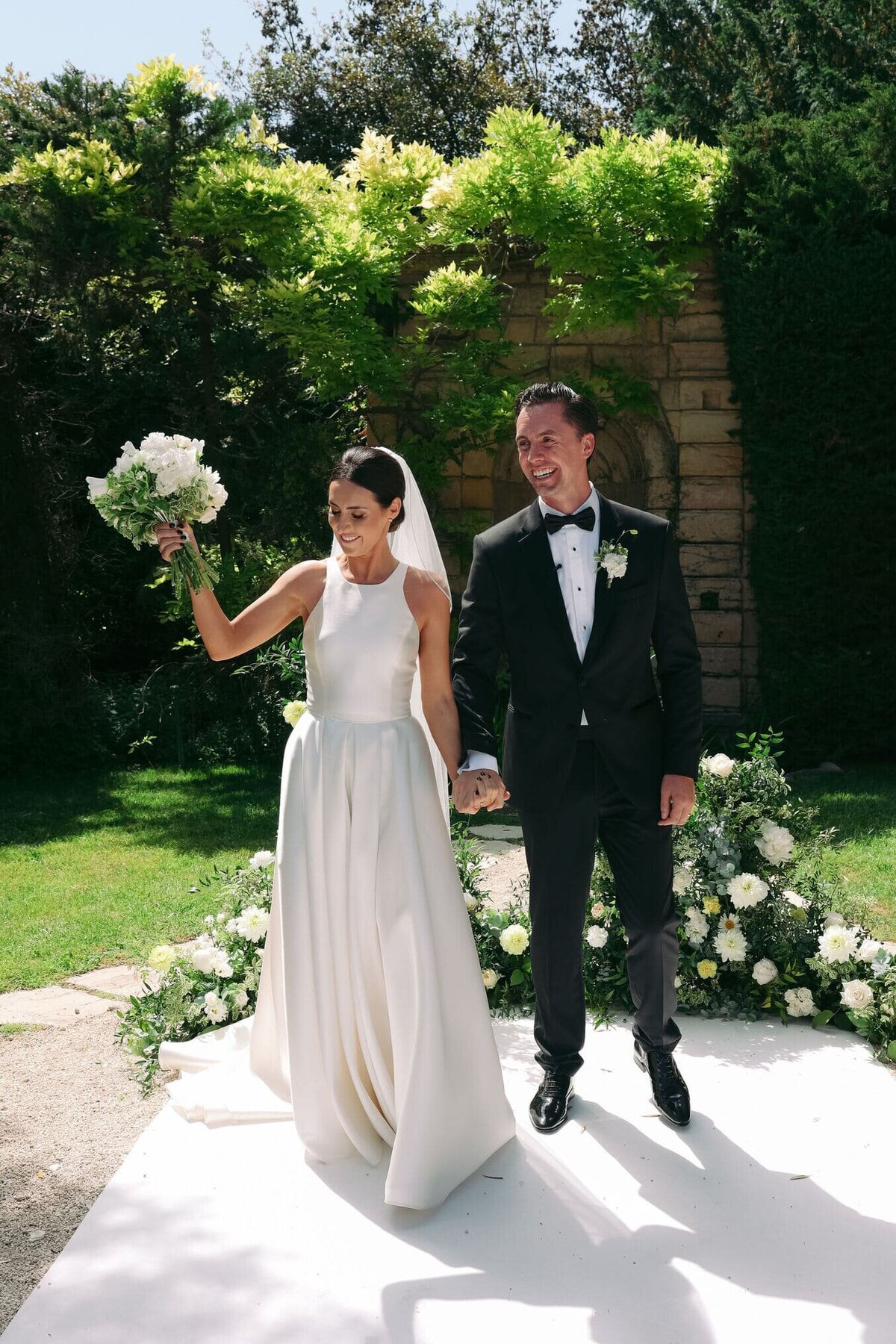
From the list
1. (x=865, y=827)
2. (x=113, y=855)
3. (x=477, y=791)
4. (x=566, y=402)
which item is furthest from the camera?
(x=113, y=855)

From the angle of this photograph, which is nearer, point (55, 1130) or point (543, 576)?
point (543, 576)

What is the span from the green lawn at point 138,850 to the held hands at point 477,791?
2.77m

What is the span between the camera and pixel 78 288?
9.62 m

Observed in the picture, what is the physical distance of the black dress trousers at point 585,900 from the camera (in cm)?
332

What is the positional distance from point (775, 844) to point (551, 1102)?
4.58ft

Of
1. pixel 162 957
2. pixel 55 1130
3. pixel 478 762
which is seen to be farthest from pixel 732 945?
pixel 55 1130

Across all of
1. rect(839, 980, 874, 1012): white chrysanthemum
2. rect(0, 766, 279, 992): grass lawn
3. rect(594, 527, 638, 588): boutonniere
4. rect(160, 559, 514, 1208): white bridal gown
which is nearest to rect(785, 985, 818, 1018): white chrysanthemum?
rect(839, 980, 874, 1012): white chrysanthemum

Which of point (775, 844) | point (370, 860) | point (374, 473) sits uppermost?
point (374, 473)

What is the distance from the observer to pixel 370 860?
3096 millimetres

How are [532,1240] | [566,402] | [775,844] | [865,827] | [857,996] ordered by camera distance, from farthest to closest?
[865,827], [775,844], [857,996], [566,402], [532,1240]

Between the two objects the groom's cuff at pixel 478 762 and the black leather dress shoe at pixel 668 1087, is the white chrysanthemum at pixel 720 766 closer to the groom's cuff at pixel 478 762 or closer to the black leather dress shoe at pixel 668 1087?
the black leather dress shoe at pixel 668 1087

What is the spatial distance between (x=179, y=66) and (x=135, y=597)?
4.85 meters

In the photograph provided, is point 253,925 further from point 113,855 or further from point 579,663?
point 113,855

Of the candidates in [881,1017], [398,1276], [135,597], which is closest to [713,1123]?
[881,1017]
